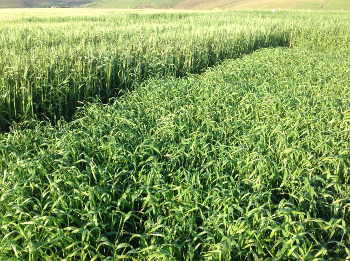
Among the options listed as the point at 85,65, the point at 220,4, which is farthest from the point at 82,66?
the point at 220,4

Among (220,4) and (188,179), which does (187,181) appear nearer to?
(188,179)

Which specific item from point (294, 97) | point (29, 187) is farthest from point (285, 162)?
point (29, 187)

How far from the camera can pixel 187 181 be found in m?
2.37

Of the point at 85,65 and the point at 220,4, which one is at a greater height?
the point at 220,4

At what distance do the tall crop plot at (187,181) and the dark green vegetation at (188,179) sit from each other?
2 cm

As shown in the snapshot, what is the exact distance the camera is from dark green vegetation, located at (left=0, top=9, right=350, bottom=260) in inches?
76.3

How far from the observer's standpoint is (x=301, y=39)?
12.7 m

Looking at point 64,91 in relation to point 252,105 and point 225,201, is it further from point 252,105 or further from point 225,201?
point 225,201

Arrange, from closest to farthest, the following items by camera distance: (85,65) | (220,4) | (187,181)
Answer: (187,181) < (85,65) < (220,4)

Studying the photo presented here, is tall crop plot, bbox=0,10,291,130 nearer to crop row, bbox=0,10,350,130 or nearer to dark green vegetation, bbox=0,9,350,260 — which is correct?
crop row, bbox=0,10,350,130

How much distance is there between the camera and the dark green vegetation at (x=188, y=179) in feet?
6.36

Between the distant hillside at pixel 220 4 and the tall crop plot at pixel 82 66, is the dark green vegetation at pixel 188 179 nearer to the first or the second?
the tall crop plot at pixel 82 66

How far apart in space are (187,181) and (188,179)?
85mm

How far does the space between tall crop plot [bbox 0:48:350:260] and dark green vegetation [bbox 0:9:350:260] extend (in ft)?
0.05
